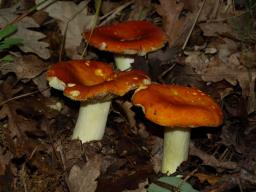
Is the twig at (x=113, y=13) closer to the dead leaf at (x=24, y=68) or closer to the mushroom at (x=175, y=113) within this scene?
the dead leaf at (x=24, y=68)

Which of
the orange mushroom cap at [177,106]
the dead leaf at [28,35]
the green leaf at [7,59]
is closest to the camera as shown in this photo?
the orange mushroom cap at [177,106]

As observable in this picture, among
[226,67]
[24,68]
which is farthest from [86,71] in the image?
[226,67]

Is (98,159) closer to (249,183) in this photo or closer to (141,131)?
(141,131)

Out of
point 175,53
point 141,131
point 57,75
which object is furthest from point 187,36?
point 57,75

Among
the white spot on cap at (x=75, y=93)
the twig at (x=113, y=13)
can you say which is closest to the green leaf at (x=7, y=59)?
the white spot on cap at (x=75, y=93)

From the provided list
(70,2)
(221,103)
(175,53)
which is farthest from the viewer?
(70,2)

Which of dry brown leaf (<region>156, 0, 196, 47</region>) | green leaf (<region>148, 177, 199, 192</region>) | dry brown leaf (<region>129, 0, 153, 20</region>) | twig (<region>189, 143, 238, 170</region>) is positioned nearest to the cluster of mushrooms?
twig (<region>189, 143, 238, 170</region>)
